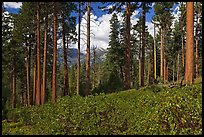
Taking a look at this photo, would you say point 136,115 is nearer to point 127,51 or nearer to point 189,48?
point 189,48

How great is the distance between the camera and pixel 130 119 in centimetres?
827

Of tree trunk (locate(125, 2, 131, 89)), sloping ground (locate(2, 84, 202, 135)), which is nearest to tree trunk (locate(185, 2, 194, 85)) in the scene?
sloping ground (locate(2, 84, 202, 135))

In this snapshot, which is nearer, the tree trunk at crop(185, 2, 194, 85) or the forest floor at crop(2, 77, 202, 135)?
the forest floor at crop(2, 77, 202, 135)

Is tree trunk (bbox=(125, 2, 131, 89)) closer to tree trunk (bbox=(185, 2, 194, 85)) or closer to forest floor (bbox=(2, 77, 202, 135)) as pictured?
tree trunk (bbox=(185, 2, 194, 85))

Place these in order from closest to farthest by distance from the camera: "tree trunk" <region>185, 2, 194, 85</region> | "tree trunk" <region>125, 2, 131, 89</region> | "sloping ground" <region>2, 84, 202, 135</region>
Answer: "sloping ground" <region>2, 84, 202, 135</region>, "tree trunk" <region>185, 2, 194, 85</region>, "tree trunk" <region>125, 2, 131, 89</region>

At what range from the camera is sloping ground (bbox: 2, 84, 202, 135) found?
6.39m

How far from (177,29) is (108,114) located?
49.9 metres

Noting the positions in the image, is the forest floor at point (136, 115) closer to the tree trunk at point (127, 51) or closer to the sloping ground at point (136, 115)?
the sloping ground at point (136, 115)

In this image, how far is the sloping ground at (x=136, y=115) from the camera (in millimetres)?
6387

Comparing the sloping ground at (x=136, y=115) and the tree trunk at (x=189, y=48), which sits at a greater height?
the tree trunk at (x=189, y=48)

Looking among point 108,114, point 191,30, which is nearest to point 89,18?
point 191,30

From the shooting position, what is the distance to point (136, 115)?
827cm

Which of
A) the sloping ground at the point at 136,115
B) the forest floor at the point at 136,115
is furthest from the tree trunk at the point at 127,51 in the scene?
the sloping ground at the point at 136,115

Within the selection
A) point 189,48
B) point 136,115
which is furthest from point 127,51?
point 136,115
